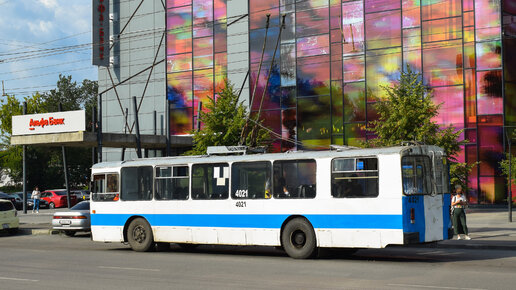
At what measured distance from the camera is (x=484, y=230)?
79.5 feet

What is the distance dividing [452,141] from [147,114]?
26.8 meters

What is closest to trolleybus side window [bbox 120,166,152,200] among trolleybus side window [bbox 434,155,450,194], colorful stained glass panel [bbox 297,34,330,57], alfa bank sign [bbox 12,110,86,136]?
trolleybus side window [bbox 434,155,450,194]

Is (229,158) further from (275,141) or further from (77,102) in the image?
(77,102)

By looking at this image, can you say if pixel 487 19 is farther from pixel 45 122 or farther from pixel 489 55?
pixel 45 122

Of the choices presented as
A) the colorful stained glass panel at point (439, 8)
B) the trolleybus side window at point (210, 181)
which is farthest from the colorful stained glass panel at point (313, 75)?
the trolleybus side window at point (210, 181)

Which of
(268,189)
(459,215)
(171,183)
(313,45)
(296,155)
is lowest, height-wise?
(459,215)

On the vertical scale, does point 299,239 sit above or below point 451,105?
below

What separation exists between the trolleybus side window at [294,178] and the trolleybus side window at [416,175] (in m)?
2.26

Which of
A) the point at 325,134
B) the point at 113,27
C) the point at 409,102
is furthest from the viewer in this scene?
the point at 113,27

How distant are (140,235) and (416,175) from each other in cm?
819

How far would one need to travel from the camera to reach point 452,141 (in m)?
29.6

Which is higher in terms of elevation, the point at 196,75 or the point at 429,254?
the point at 196,75

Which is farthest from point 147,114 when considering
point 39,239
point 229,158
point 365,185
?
point 365,185

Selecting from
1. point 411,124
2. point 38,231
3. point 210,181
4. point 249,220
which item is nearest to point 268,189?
point 249,220
